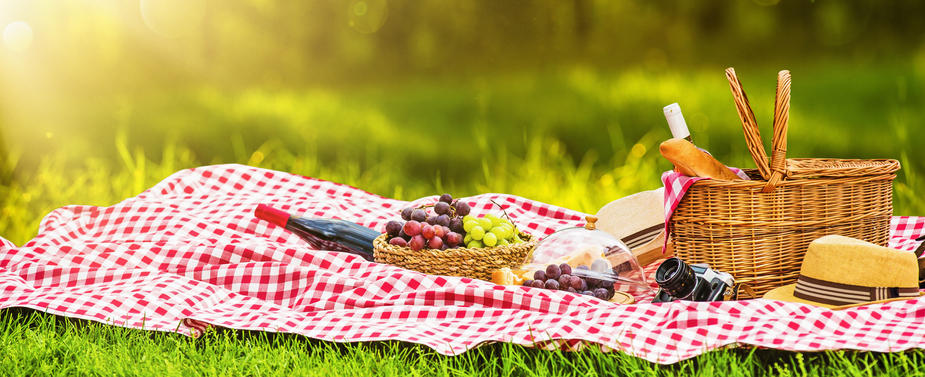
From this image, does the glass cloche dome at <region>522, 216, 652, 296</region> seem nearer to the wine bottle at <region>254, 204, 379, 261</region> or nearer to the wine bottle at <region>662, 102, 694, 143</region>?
the wine bottle at <region>662, 102, 694, 143</region>

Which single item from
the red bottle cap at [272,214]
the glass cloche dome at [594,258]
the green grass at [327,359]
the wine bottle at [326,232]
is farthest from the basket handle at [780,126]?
the red bottle cap at [272,214]

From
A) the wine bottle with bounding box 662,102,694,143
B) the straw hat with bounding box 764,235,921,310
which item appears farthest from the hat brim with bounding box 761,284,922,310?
the wine bottle with bounding box 662,102,694,143

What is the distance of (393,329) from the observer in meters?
1.96

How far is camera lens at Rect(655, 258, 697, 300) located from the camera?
2.07 meters

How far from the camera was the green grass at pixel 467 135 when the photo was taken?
12.7ft

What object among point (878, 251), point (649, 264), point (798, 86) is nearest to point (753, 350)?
point (878, 251)

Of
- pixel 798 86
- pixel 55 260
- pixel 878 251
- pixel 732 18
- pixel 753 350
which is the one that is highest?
pixel 732 18

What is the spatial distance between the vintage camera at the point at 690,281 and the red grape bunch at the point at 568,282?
165 mm

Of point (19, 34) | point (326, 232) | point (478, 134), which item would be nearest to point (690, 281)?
point (326, 232)

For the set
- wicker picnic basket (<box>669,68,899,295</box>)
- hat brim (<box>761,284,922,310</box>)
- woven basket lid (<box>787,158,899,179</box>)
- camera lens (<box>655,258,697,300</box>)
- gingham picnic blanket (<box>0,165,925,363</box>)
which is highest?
woven basket lid (<box>787,158,899,179</box>)

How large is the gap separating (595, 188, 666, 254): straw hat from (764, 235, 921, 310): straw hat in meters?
0.57

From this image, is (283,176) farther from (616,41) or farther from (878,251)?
(878,251)

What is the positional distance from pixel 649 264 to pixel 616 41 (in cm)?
173

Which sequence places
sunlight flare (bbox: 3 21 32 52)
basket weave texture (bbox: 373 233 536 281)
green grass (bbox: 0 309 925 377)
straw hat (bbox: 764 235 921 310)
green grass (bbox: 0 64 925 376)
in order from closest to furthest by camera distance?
green grass (bbox: 0 309 925 377)
straw hat (bbox: 764 235 921 310)
basket weave texture (bbox: 373 233 536 281)
green grass (bbox: 0 64 925 376)
sunlight flare (bbox: 3 21 32 52)
